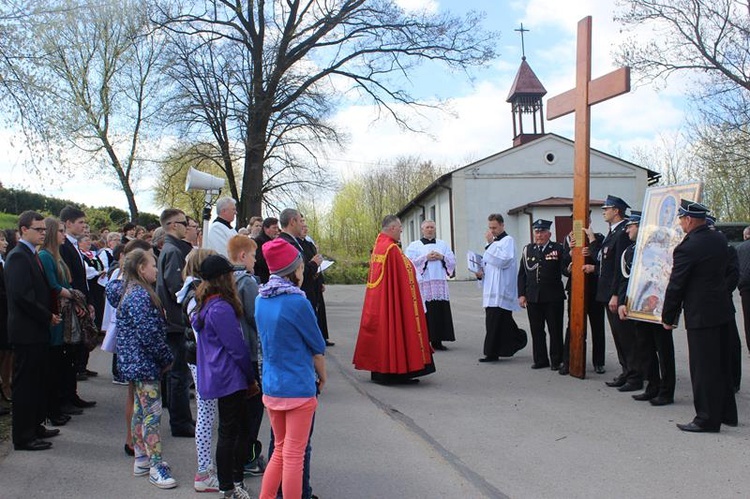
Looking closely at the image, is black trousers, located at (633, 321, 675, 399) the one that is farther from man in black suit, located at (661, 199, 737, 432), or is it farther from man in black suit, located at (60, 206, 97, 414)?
man in black suit, located at (60, 206, 97, 414)

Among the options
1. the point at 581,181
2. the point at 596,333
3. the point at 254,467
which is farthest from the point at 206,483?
the point at 596,333

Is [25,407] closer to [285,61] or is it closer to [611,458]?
[611,458]

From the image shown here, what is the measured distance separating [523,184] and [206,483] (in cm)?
3276

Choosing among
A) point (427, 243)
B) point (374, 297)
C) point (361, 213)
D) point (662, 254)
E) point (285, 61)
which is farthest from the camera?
point (361, 213)

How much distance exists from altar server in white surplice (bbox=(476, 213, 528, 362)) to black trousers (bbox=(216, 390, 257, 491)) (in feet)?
18.9

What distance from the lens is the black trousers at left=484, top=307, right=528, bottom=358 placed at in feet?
31.7

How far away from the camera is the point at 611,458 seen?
5.19 m

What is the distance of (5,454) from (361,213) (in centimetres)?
5409

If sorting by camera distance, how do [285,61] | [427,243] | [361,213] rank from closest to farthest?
[427,243] → [285,61] → [361,213]

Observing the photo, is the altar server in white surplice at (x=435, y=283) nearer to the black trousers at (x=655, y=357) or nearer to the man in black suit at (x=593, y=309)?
the man in black suit at (x=593, y=309)

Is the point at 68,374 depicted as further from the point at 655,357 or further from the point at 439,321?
the point at 655,357

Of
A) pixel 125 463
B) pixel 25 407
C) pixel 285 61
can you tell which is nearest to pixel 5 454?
pixel 25 407

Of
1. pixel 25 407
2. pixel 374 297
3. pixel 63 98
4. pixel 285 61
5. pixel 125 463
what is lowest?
pixel 125 463

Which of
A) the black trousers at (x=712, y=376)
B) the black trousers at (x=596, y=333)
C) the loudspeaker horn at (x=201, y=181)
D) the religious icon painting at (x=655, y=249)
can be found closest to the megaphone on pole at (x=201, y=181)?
the loudspeaker horn at (x=201, y=181)
